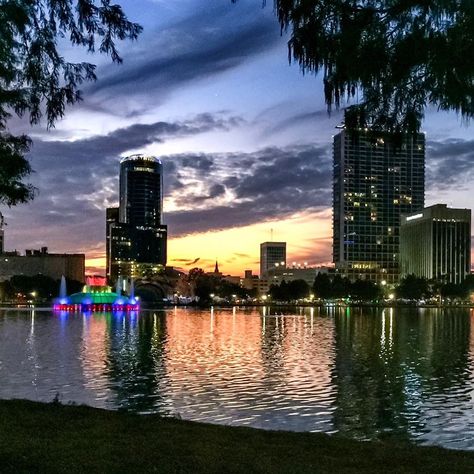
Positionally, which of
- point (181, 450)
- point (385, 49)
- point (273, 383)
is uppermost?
point (385, 49)

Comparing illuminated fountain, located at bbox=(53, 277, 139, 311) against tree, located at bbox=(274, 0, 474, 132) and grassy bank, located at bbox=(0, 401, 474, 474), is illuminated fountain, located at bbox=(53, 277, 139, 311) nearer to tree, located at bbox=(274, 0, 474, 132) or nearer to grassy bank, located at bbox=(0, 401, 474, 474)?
grassy bank, located at bbox=(0, 401, 474, 474)

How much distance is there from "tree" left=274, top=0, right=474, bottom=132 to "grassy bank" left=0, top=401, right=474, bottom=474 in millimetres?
5333

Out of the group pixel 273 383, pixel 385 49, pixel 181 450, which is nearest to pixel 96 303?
pixel 273 383

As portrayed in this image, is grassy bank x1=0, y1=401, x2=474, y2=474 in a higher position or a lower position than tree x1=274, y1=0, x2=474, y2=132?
lower

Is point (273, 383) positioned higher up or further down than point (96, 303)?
higher up

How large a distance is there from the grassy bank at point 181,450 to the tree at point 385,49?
210 inches

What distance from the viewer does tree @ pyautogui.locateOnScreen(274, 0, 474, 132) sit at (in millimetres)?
7914

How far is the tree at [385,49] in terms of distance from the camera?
791 centimetres

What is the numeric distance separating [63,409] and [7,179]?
5104 millimetres

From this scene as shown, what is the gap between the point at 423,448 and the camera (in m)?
12.0

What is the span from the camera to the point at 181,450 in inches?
418

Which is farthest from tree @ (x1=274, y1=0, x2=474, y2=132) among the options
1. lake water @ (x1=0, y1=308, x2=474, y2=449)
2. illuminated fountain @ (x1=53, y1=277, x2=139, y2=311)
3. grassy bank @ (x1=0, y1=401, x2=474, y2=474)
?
illuminated fountain @ (x1=53, y1=277, x2=139, y2=311)

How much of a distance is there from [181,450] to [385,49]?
6670 mm

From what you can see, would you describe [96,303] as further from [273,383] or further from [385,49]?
[385,49]
